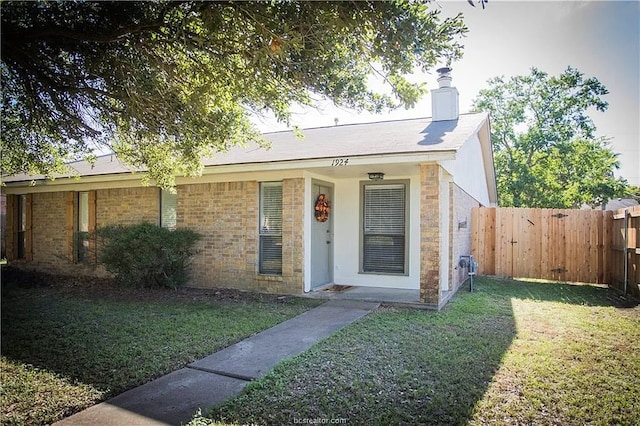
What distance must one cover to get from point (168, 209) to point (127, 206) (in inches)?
54.3

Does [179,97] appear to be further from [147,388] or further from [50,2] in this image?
[147,388]

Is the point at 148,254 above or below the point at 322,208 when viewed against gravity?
below

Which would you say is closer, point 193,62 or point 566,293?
point 193,62

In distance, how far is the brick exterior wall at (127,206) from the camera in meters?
10.4

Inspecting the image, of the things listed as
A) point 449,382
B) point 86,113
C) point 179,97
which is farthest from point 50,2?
point 449,382

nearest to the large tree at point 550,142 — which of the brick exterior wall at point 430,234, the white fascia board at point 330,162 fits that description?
the brick exterior wall at point 430,234

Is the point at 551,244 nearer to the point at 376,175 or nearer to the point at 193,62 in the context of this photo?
the point at 376,175

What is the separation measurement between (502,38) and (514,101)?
2299 cm

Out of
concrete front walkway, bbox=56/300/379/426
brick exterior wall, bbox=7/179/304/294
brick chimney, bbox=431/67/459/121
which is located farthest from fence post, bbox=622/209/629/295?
brick exterior wall, bbox=7/179/304/294

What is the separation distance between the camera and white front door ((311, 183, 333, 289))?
8969 mm

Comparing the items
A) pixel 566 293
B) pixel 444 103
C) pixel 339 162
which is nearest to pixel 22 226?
pixel 339 162

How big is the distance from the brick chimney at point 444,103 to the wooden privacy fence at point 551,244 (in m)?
2.96

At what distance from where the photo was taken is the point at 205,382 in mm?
3957

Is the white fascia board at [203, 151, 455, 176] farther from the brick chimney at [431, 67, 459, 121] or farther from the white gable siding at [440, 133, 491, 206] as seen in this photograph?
the brick chimney at [431, 67, 459, 121]
